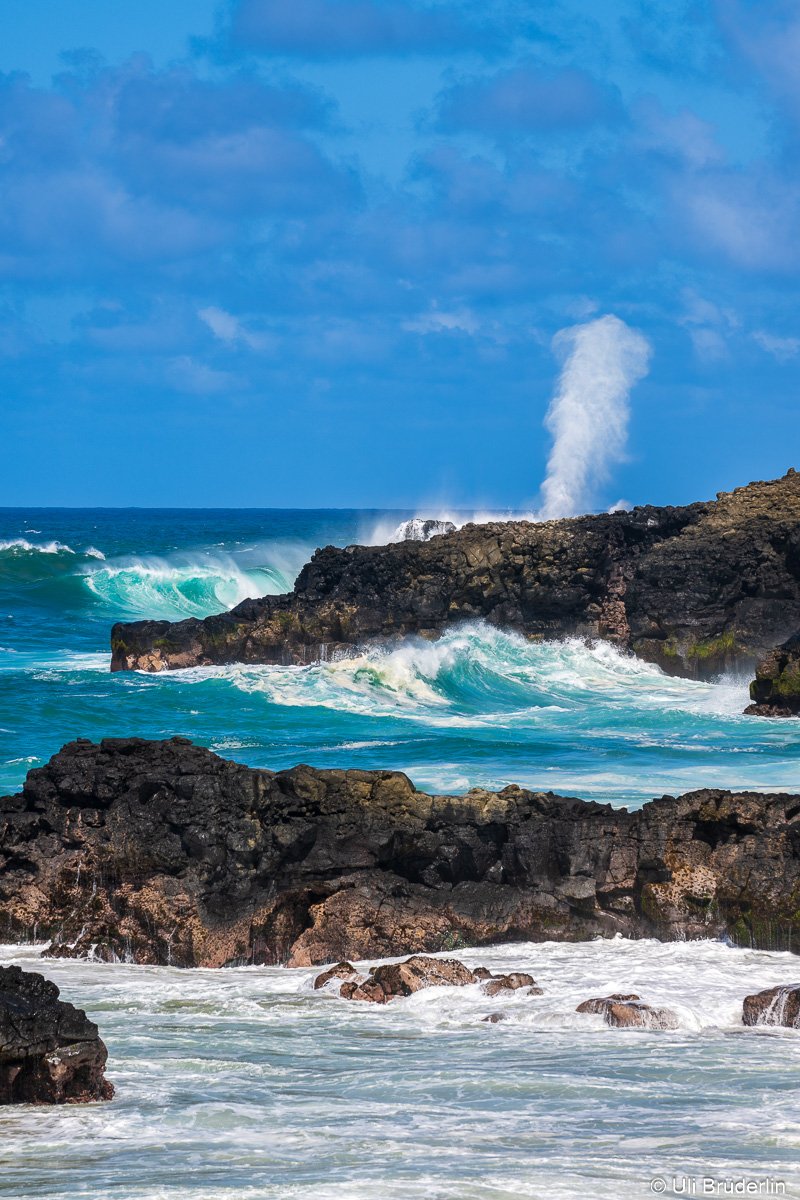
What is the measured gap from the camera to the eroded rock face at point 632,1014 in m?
9.58

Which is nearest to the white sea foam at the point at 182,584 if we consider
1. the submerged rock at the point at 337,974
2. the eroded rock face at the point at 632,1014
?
the submerged rock at the point at 337,974

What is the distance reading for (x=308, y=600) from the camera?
3353 cm

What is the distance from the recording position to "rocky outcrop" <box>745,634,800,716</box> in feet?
85.9

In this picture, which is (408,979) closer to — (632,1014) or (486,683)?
(632,1014)

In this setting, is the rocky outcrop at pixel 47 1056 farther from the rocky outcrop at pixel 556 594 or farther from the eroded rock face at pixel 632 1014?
the rocky outcrop at pixel 556 594

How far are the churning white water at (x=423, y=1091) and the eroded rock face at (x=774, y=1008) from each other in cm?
11

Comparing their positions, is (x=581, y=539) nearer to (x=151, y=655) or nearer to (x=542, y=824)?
(x=151, y=655)

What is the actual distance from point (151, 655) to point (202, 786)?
19.6 meters

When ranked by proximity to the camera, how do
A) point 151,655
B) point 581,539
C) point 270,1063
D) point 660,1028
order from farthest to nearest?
point 581,539 → point 151,655 → point 660,1028 → point 270,1063

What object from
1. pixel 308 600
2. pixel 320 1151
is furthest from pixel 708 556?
pixel 320 1151

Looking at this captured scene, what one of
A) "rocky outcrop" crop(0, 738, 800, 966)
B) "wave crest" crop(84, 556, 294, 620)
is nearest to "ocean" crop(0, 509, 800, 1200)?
"rocky outcrop" crop(0, 738, 800, 966)

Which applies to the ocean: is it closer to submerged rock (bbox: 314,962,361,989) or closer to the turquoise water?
submerged rock (bbox: 314,962,361,989)

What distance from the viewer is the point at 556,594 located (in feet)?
115

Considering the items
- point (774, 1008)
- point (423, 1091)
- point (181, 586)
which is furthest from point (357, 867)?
point (181, 586)
